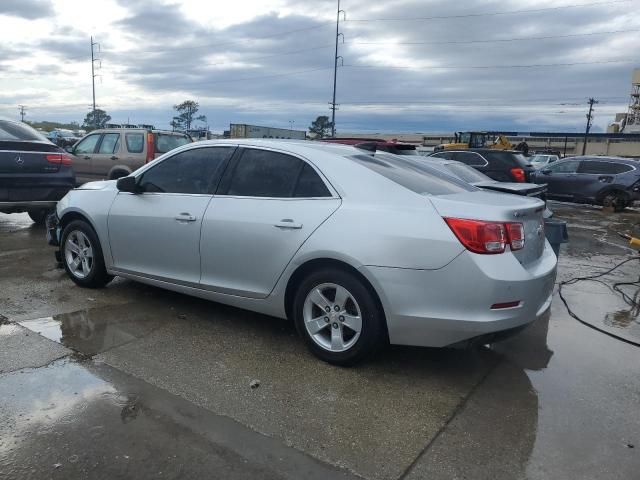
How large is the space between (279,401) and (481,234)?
1612mm

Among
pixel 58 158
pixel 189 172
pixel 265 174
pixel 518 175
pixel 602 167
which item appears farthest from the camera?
pixel 602 167

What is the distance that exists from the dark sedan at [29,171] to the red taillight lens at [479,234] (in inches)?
277

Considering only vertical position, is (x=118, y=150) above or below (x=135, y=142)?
below

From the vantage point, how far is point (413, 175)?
4113 mm

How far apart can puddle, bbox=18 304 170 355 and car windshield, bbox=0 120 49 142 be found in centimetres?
460

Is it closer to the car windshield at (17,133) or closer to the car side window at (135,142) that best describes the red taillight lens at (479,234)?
the car windshield at (17,133)

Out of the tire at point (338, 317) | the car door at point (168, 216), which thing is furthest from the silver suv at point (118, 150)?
the tire at point (338, 317)

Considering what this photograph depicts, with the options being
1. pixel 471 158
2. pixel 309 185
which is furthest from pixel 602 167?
pixel 309 185

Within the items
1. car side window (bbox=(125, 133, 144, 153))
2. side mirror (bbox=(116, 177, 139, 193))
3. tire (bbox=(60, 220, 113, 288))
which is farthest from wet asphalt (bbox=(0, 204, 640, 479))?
car side window (bbox=(125, 133, 144, 153))

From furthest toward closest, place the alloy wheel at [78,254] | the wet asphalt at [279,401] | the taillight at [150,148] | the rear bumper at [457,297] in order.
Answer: the taillight at [150,148] → the alloy wheel at [78,254] → the rear bumper at [457,297] → the wet asphalt at [279,401]

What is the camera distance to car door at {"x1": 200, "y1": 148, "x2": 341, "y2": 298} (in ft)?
12.7

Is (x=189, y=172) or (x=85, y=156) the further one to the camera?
(x=85, y=156)

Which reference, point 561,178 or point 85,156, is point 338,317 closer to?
point 85,156

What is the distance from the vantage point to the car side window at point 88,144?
494 inches
